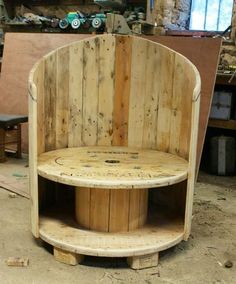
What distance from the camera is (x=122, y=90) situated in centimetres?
238

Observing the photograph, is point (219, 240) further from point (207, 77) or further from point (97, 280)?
point (207, 77)

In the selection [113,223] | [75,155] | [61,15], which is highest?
[61,15]

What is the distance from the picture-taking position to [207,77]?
10.2 ft

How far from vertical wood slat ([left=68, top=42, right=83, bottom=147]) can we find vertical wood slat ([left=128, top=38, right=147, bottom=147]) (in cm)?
31

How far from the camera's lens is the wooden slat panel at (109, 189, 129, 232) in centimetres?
196

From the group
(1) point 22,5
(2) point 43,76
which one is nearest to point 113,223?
(2) point 43,76

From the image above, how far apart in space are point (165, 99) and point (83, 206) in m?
0.78

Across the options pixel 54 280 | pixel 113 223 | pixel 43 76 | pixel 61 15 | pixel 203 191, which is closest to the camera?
pixel 54 280

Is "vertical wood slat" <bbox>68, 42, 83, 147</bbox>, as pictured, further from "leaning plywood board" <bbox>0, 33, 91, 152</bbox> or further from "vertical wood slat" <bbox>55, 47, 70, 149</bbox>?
"leaning plywood board" <bbox>0, 33, 91, 152</bbox>

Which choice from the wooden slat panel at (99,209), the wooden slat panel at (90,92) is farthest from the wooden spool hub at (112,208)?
the wooden slat panel at (90,92)

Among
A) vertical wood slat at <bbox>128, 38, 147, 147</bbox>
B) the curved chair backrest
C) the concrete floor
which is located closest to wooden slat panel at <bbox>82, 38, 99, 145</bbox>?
the curved chair backrest

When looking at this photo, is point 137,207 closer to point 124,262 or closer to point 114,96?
point 124,262

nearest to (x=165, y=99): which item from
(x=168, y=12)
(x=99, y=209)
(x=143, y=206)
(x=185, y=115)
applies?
(x=185, y=115)

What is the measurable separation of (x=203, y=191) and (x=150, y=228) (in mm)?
1118
